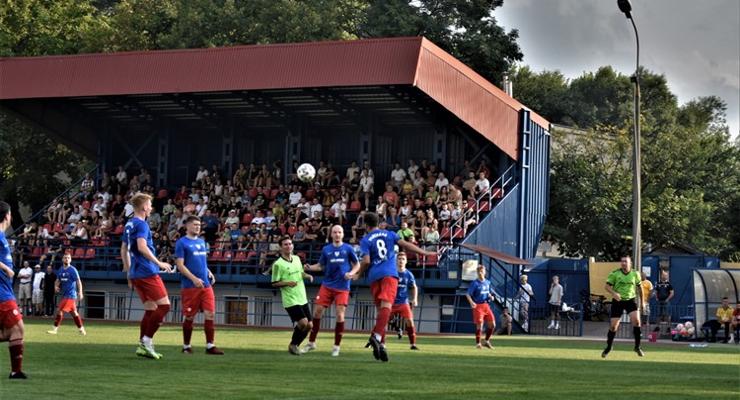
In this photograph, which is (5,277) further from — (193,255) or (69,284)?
(69,284)

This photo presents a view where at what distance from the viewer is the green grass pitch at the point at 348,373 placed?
45.9ft

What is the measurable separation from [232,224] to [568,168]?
66.0 ft

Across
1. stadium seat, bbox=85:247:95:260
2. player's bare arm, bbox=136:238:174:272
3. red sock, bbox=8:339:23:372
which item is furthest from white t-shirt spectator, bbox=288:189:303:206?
red sock, bbox=8:339:23:372

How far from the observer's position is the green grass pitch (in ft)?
45.9

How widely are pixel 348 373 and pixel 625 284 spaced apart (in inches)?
401

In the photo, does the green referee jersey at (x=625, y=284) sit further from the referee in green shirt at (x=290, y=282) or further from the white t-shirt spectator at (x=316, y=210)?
the white t-shirt spectator at (x=316, y=210)

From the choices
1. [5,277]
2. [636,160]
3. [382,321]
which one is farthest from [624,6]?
[5,277]

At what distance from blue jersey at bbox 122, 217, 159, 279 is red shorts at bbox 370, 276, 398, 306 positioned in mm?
3436

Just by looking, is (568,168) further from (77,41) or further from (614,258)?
(77,41)

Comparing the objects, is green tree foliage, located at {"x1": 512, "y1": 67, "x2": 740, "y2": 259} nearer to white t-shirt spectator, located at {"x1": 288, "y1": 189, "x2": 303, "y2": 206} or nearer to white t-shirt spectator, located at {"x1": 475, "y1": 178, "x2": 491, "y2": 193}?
white t-shirt spectator, located at {"x1": 475, "y1": 178, "x2": 491, "y2": 193}

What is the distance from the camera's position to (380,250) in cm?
2006

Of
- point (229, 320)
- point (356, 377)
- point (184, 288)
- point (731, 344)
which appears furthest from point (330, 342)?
point (229, 320)

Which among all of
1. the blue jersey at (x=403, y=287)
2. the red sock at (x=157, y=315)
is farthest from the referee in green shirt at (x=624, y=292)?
the red sock at (x=157, y=315)

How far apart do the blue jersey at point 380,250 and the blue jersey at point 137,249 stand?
127 inches
